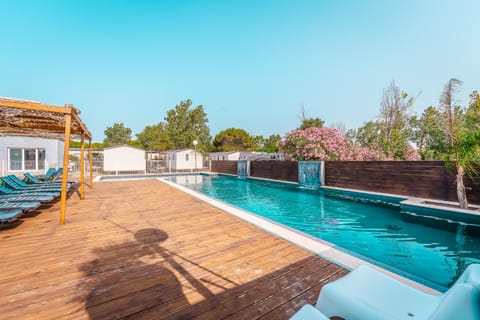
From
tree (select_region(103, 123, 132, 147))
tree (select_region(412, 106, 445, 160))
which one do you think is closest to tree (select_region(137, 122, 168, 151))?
tree (select_region(103, 123, 132, 147))

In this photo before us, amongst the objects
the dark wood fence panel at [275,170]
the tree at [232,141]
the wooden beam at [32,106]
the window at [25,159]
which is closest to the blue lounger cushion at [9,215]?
the wooden beam at [32,106]

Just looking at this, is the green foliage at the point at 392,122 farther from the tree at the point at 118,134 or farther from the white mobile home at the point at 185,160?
the tree at the point at 118,134

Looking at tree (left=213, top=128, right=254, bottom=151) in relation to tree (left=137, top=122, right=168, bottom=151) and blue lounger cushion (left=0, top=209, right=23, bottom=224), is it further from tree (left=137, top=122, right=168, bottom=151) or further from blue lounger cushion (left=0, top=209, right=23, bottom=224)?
blue lounger cushion (left=0, top=209, right=23, bottom=224)

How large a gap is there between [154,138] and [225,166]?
22.9 meters

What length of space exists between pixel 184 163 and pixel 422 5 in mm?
20720

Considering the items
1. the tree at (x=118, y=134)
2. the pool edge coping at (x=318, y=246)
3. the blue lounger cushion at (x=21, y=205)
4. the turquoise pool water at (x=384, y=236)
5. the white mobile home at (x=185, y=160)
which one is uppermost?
the tree at (x=118, y=134)

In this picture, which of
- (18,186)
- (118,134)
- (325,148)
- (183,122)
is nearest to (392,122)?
(325,148)

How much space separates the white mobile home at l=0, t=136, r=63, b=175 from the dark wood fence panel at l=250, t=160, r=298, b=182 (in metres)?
13.9

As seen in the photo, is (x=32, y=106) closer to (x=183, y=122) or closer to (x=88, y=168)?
(x=88, y=168)

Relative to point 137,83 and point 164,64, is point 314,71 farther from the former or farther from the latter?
point 137,83

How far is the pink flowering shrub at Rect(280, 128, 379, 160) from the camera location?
13.0m

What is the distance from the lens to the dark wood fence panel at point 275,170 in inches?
495

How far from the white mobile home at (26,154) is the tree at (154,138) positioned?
828 inches

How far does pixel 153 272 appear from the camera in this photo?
2393mm
